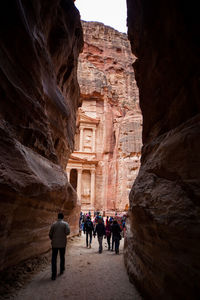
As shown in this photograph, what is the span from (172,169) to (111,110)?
34.6 meters

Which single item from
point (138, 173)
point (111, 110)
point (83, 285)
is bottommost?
point (83, 285)

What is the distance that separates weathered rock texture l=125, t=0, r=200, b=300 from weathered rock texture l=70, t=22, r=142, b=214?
22.8m

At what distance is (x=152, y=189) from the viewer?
4.02m

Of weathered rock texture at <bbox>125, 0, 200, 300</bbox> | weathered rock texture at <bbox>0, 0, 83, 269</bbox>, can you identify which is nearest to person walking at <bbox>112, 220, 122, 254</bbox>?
weathered rock texture at <bbox>0, 0, 83, 269</bbox>

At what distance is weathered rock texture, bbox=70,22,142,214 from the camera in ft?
93.3

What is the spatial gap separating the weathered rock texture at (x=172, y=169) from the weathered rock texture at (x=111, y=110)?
22829 mm

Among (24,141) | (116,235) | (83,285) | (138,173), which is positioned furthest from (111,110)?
(83,285)

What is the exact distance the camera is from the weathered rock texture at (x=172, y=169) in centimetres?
267

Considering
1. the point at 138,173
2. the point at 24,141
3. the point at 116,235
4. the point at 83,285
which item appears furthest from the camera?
the point at 116,235

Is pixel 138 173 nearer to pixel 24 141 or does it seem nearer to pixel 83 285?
pixel 83 285

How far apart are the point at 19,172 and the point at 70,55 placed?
8886mm

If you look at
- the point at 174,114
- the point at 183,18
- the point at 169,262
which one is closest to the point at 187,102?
the point at 174,114

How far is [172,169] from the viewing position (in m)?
3.53

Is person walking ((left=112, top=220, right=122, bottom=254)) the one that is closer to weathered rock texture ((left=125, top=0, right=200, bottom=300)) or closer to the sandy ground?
the sandy ground
